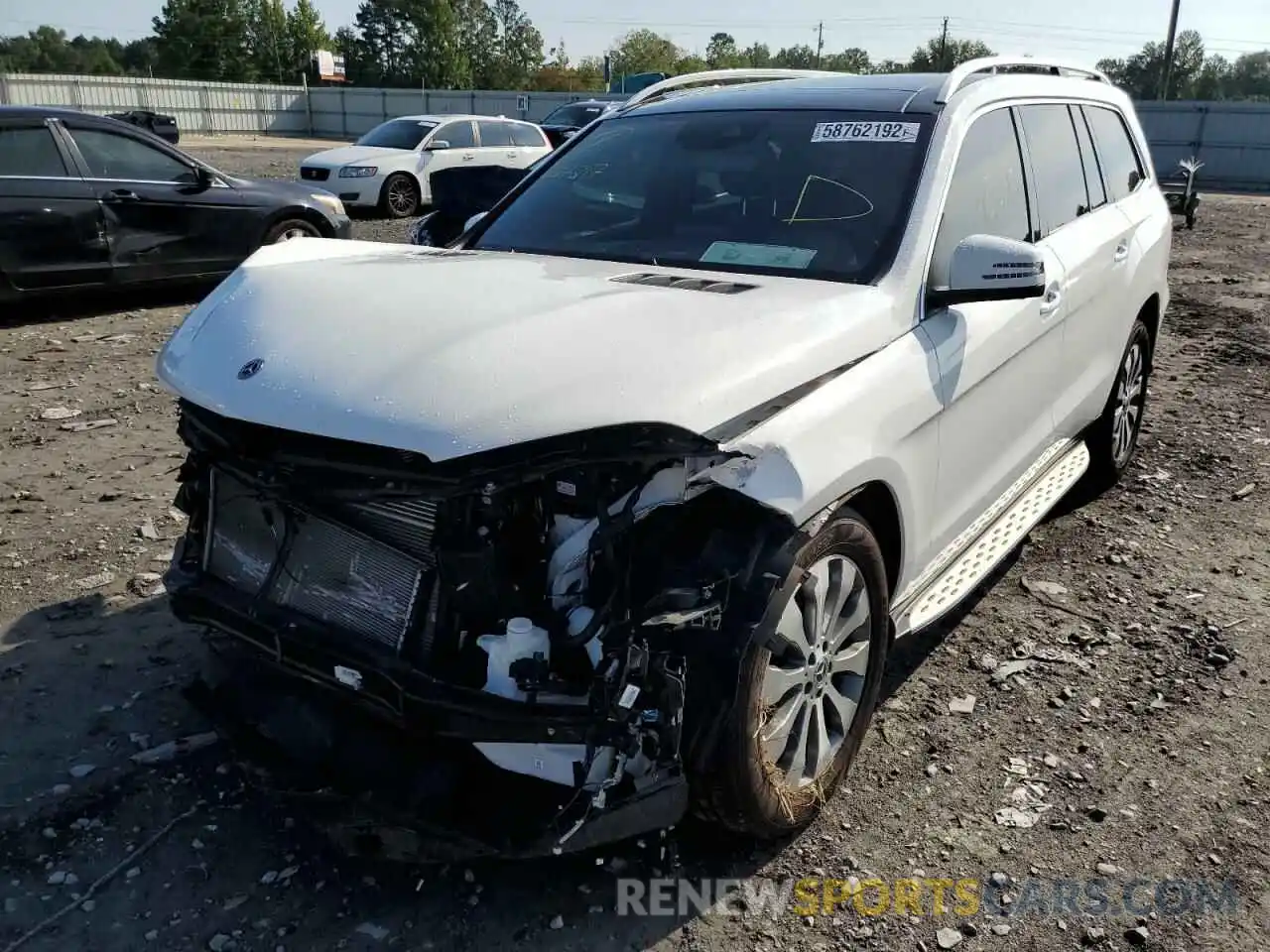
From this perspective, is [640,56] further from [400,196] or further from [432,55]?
[400,196]

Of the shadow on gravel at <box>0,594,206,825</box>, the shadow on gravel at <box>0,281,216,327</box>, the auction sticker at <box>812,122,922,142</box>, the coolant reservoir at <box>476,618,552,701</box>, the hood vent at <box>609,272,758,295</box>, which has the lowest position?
the shadow on gravel at <box>0,594,206,825</box>

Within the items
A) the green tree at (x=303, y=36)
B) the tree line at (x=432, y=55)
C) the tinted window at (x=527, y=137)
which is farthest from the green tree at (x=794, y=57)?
the tinted window at (x=527, y=137)

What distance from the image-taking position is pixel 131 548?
457 centimetres

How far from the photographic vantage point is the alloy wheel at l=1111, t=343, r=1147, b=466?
17.2 ft

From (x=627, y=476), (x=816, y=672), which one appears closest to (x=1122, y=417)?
(x=816, y=672)

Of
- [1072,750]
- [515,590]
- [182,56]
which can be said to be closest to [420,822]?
[515,590]

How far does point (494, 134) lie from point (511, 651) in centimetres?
1690

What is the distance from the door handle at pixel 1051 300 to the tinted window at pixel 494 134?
596 inches

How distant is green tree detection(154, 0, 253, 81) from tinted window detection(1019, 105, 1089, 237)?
3681 inches

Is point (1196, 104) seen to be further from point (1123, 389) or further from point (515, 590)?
point (515, 590)

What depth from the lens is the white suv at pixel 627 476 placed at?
7.57 ft

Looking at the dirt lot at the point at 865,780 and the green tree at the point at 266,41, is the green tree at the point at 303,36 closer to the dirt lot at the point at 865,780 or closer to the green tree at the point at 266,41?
the green tree at the point at 266,41

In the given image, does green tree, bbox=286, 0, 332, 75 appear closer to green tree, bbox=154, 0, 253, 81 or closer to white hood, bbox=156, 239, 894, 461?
green tree, bbox=154, 0, 253, 81

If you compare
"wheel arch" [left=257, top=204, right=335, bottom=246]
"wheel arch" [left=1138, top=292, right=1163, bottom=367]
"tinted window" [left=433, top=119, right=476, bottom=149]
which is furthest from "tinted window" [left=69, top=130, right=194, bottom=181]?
"tinted window" [left=433, top=119, right=476, bottom=149]
